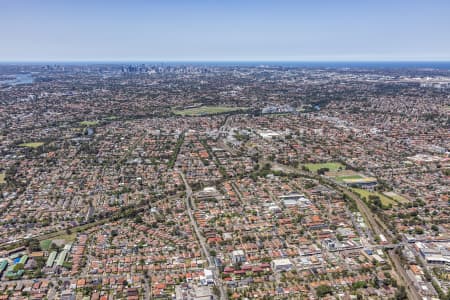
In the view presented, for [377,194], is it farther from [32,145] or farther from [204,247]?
[32,145]

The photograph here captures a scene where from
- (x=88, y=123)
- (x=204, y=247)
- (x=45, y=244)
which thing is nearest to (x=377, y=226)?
(x=204, y=247)

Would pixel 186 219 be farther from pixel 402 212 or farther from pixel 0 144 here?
pixel 0 144

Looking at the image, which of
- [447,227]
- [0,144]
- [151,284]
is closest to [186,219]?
[151,284]

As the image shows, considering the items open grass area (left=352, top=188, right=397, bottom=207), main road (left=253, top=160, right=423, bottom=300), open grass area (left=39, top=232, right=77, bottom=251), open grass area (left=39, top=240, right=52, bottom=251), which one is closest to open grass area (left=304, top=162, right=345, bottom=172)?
A: main road (left=253, top=160, right=423, bottom=300)

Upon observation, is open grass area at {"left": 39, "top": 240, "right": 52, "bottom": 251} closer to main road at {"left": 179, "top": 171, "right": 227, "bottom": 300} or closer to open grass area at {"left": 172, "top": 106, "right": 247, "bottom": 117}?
main road at {"left": 179, "top": 171, "right": 227, "bottom": 300}

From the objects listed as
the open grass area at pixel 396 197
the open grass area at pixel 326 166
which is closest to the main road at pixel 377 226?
the open grass area at pixel 326 166

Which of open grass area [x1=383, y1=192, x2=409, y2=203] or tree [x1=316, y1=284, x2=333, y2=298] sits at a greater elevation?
open grass area [x1=383, y1=192, x2=409, y2=203]

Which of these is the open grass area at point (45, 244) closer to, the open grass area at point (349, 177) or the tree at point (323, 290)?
the tree at point (323, 290)

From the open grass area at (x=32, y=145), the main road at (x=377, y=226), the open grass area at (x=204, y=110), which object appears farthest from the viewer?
the open grass area at (x=204, y=110)
